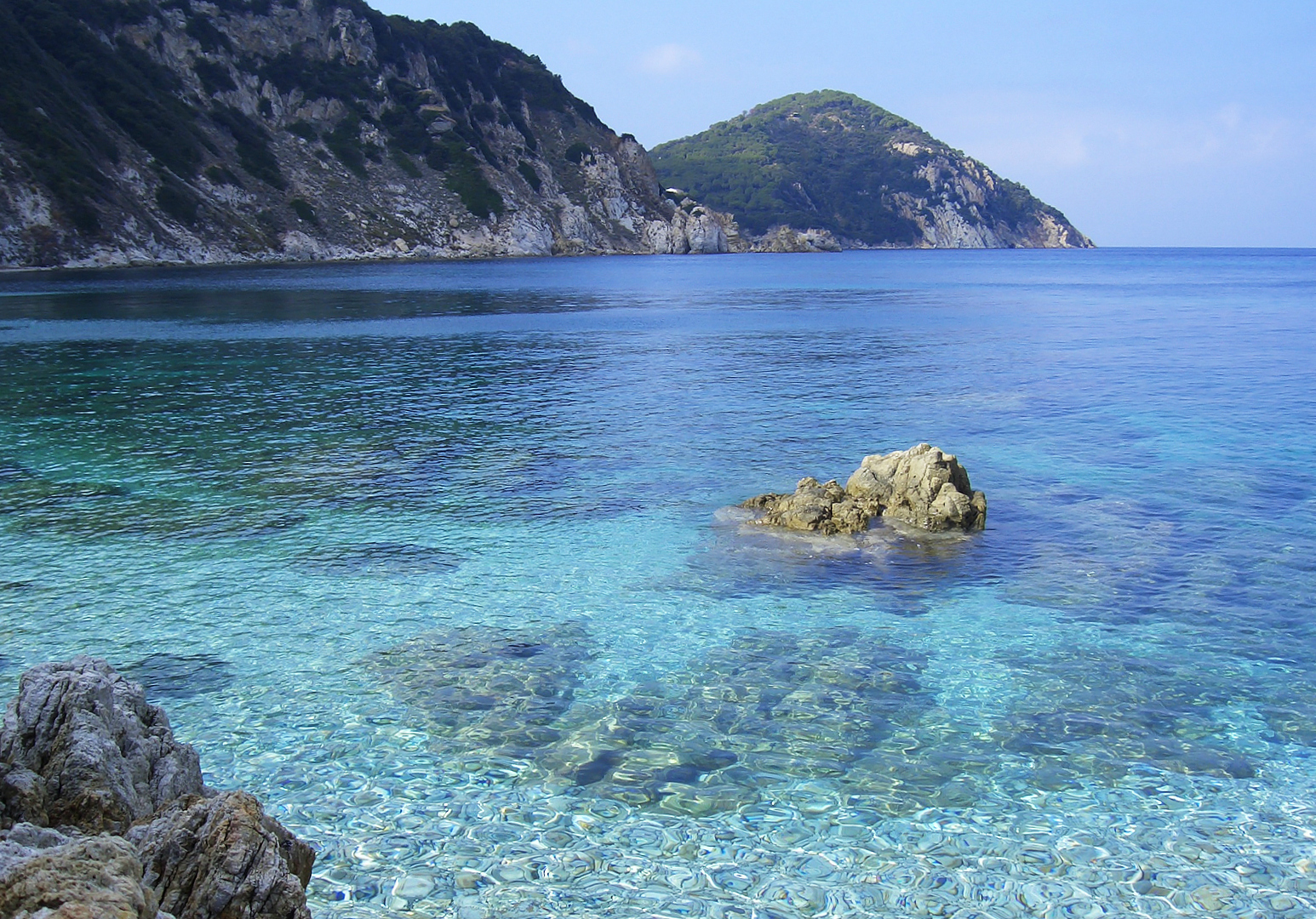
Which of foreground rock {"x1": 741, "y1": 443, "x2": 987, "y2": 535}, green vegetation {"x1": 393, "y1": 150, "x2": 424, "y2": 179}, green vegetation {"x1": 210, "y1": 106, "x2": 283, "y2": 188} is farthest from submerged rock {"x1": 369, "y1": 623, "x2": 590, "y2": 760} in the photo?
green vegetation {"x1": 393, "y1": 150, "x2": 424, "y2": 179}

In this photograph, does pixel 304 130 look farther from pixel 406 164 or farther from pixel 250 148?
pixel 250 148

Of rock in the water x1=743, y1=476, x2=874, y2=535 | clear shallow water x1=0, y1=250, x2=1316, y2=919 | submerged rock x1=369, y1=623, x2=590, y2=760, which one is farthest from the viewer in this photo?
rock in the water x1=743, y1=476, x2=874, y2=535

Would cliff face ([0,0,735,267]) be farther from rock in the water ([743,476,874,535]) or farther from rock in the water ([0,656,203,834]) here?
rock in the water ([0,656,203,834])

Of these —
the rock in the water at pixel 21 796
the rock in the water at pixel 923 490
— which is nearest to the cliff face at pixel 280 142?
the rock in the water at pixel 923 490

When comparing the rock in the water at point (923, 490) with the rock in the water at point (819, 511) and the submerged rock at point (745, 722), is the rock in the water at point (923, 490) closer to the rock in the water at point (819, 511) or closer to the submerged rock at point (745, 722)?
the rock in the water at point (819, 511)

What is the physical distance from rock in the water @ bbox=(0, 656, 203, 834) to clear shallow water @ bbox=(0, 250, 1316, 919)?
1.68 m

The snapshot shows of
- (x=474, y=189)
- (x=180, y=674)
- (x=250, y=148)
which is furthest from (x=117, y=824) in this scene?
(x=474, y=189)

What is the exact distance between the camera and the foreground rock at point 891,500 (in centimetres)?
1844

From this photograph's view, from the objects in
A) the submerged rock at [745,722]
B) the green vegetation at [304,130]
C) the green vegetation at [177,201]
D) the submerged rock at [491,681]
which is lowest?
the submerged rock at [491,681]

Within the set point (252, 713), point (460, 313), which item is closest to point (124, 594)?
point (252, 713)

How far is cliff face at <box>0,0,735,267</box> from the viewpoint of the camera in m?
97.3

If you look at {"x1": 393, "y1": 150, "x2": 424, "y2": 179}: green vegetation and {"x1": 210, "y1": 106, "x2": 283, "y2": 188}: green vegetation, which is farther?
{"x1": 393, "y1": 150, "x2": 424, "y2": 179}: green vegetation

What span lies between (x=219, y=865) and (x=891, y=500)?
1558cm

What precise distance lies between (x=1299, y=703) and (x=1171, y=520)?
7.79 metres
